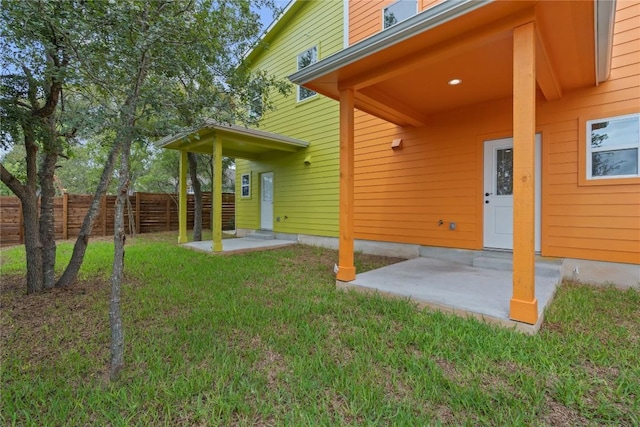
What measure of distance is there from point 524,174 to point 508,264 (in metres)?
2.51

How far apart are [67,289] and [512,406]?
506cm

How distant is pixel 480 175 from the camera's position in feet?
16.8

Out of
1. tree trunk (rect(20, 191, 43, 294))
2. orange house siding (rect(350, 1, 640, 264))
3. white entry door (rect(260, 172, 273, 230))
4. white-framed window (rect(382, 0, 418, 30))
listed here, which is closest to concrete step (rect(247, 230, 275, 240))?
white entry door (rect(260, 172, 273, 230))

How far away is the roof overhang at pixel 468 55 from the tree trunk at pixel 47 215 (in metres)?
3.42

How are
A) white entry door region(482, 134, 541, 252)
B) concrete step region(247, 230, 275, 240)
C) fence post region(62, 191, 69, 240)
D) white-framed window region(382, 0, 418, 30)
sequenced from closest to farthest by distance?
white entry door region(482, 134, 541, 252), white-framed window region(382, 0, 418, 30), fence post region(62, 191, 69, 240), concrete step region(247, 230, 275, 240)

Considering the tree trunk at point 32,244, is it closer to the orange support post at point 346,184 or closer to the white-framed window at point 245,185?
the orange support post at point 346,184

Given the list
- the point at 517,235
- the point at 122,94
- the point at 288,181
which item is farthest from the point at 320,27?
the point at 517,235

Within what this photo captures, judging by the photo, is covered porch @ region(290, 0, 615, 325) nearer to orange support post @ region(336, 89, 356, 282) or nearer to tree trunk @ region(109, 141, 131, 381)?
orange support post @ region(336, 89, 356, 282)

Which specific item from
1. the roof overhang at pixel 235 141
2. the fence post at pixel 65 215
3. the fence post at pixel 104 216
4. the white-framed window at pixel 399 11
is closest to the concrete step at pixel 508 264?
the white-framed window at pixel 399 11

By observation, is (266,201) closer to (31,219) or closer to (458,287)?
(31,219)

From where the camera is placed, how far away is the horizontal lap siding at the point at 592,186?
3.95m

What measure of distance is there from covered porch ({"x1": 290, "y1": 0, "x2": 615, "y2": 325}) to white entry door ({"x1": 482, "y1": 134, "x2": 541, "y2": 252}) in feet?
0.62

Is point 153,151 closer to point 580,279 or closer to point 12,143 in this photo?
point 12,143

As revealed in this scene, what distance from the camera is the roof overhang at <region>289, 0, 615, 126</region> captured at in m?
2.69
